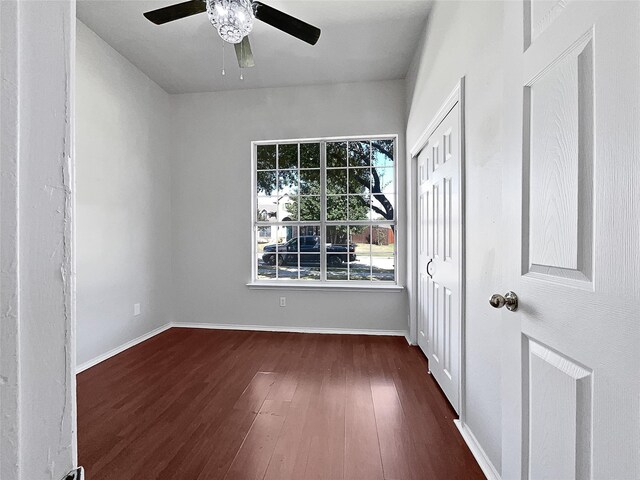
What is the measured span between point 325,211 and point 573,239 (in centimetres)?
293

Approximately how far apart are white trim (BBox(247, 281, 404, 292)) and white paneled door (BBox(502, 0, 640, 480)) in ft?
7.77

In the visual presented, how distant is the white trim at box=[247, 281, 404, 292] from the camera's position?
3.36 m

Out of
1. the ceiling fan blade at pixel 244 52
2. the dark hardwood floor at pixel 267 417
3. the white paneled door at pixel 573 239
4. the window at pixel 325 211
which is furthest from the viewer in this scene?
the window at pixel 325 211

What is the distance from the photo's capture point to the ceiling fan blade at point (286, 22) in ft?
6.17

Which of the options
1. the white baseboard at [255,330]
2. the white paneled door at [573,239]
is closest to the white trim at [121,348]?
the white baseboard at [255,330]

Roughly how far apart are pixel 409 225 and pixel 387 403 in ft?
5.64

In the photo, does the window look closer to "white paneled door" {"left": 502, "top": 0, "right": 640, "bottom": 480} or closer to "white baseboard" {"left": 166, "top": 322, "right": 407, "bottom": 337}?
"white baseboard" {"left": 166, "top": 322, "right": 407, "bottom": 337}

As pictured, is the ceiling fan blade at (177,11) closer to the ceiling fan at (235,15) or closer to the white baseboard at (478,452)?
the ceiling fan at (235,15)

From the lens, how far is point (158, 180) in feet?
11.5

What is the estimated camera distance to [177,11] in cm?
191

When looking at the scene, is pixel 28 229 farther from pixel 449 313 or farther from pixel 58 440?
pixel 449 313

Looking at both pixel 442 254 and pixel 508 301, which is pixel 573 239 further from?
pixel 442 254

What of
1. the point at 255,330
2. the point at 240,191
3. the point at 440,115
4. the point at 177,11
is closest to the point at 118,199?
the point at 240,191

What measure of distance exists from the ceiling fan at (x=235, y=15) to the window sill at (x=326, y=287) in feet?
7.67
